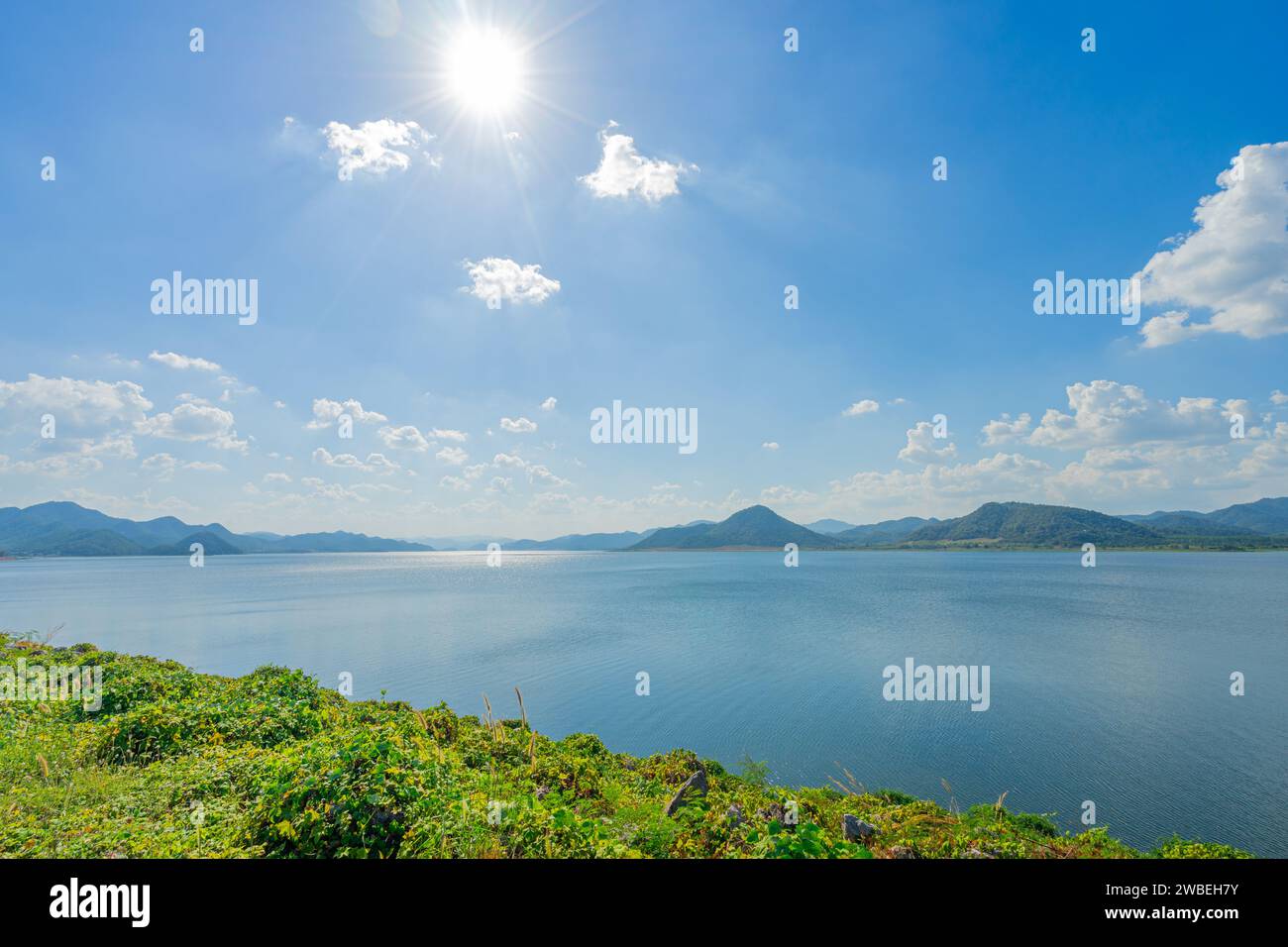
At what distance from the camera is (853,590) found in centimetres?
7919

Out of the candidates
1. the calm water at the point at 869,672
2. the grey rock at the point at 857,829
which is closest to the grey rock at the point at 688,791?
the grey rock at the point at 857,829

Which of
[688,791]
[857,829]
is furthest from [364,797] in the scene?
[857,829]

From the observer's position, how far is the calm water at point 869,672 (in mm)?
18406

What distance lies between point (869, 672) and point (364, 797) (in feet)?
108

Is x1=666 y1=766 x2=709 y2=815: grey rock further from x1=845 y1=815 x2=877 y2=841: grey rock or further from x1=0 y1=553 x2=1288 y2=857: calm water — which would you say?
x1=0 y1=553 x2=1288 y2=857: calm water

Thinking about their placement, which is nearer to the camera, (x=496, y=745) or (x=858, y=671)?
(x=496, y=745)

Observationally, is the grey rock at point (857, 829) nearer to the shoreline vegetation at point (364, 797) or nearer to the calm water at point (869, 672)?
the shoreline vegetation at point (364, 797)

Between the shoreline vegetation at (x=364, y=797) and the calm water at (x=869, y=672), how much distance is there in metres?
6.06

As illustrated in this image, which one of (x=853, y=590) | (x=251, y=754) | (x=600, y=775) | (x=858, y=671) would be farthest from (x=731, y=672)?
(x=853, y=590)

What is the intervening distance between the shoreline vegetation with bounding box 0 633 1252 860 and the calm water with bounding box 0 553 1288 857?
6061mm

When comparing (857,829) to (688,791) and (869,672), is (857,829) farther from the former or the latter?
(869,672)
